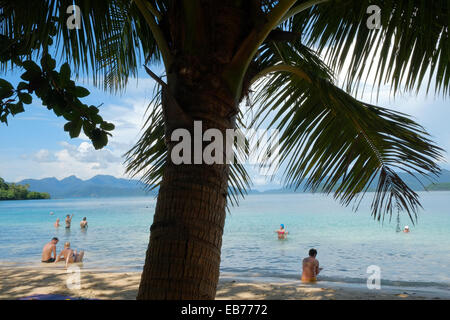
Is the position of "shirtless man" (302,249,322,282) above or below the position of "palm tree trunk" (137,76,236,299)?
below

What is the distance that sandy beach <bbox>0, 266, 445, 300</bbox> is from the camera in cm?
827

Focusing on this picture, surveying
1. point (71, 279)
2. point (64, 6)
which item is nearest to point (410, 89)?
point (64, 6)

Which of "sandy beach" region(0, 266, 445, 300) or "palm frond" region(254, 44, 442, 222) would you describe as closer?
"palm frond" region(254, 44, 442, 222)

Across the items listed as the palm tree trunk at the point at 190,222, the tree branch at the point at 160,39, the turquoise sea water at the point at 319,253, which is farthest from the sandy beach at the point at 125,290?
the tree branch at the point at 160,39

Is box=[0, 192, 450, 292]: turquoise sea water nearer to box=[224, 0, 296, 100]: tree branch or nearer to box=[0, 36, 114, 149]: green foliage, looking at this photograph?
box=[224, 0, 296, 100]: tree branch

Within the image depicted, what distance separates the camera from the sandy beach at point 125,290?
8273 mm

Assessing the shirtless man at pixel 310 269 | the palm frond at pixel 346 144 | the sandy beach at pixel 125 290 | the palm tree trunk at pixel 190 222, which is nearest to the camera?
the palm tree trunk at pixel 190 222

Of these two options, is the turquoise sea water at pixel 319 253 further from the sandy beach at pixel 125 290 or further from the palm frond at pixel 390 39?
the palm frond at pixel 390 39

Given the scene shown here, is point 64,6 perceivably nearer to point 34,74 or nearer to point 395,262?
point 34,74

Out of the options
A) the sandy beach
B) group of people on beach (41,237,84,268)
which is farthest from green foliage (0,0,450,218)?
group of people on beach (41,237,84,268)

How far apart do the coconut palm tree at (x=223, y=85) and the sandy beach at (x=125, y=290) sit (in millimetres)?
5521

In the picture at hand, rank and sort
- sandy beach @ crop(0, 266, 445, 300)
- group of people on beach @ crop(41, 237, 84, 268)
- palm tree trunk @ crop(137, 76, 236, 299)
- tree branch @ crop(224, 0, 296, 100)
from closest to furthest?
1. palm tree trunk @ crop(137, 76, 236, 299)
2. tree branch @ crop(224, 0, 296, 100)
3. sandy beach @ crop(0, 266, 445, 300)
4. group of people on beach @ crop(41, 237, 84, 268)

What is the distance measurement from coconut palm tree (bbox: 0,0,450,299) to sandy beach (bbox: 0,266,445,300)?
5521mm

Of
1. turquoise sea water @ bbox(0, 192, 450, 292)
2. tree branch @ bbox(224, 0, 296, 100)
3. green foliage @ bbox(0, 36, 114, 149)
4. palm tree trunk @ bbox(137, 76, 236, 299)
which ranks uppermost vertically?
tree branch @ bbox(224, 0, 296, 100)
